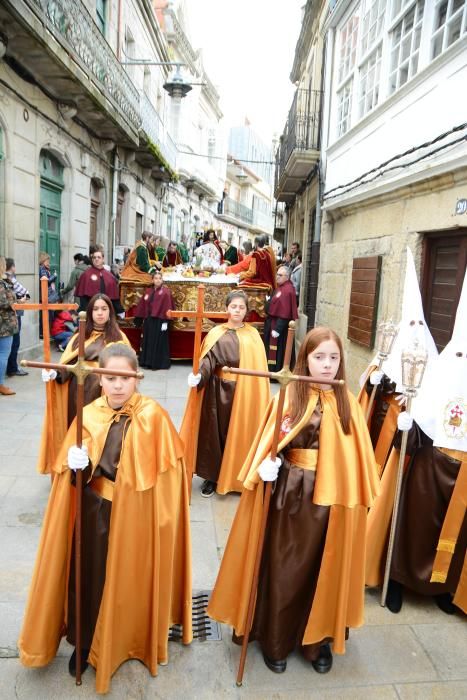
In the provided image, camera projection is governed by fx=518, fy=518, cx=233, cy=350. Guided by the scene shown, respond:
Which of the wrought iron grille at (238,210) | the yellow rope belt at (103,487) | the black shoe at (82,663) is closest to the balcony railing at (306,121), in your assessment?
the yellow rope belt at (103,487)

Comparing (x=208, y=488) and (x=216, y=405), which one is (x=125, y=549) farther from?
(x=208, y=488)

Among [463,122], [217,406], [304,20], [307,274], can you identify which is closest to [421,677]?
[217,406]

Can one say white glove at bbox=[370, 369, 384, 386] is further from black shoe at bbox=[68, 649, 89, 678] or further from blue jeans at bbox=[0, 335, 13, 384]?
blue jeans at bbox=[0, 335, 13, 384]

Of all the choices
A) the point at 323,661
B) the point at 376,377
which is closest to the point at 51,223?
the point at 376,377

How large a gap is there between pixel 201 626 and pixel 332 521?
110cm

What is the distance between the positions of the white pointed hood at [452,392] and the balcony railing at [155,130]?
14526 mm

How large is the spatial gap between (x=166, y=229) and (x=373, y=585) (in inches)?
853

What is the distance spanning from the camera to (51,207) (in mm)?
10586

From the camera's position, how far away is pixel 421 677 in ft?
8.77

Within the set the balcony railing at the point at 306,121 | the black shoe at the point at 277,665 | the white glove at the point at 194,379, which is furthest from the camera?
the balcony railing at the point at 306,121

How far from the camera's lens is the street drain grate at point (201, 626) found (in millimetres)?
2859

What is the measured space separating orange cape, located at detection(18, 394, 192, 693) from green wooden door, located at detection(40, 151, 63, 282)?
871cm

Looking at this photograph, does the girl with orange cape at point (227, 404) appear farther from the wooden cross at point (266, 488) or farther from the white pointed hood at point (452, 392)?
the wooden cross at point (266, 488)

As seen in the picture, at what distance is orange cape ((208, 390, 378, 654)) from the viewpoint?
8.33 ft
